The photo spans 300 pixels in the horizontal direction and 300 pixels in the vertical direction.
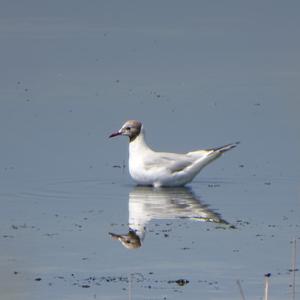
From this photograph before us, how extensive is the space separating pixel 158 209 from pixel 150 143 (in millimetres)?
4254

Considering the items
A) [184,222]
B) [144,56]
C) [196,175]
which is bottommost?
[184,222]

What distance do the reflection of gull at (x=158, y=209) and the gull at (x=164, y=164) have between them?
14cm

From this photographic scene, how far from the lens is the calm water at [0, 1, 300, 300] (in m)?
11.3

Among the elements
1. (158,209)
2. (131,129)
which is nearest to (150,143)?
(131,129)

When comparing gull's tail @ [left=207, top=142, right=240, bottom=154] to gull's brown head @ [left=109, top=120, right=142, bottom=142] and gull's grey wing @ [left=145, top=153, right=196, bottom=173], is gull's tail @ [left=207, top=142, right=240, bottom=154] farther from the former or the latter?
gull's brown head @ [left=109, top=120, right=142, bottom=142]

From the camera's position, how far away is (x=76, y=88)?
21.9 metres

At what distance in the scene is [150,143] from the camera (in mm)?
18406

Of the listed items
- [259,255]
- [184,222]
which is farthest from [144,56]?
[259,255]

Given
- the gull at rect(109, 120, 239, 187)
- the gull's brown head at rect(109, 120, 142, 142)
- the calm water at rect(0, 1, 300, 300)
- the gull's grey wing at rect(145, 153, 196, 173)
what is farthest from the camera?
the gull's brown head at rect(109, 120, 142, 142)

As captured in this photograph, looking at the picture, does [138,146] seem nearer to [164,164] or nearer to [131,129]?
[131,129]

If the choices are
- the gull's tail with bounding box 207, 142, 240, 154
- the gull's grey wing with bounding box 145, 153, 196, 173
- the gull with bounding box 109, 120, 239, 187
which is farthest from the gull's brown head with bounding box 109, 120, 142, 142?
the gull's tail with bounding box 207, 142, 240, 154

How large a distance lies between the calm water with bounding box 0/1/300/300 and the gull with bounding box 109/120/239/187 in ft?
0.67

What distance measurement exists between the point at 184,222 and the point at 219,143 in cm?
464

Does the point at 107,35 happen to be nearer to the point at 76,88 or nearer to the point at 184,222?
the point at 76,88
